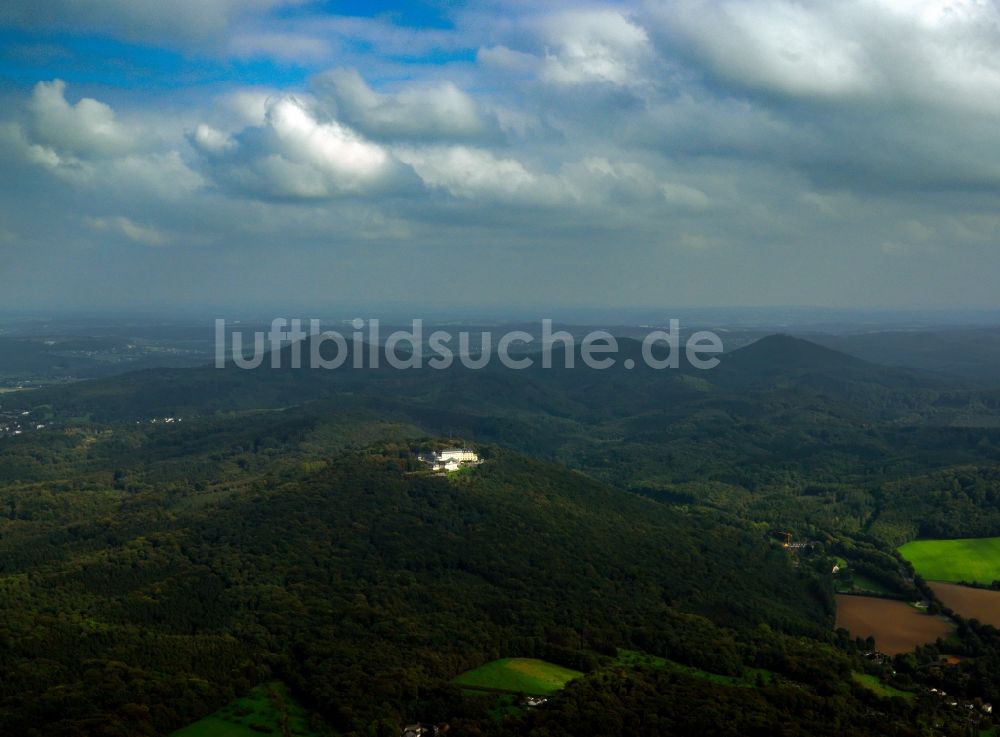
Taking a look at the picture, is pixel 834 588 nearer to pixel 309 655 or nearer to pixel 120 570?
pixel 309 655

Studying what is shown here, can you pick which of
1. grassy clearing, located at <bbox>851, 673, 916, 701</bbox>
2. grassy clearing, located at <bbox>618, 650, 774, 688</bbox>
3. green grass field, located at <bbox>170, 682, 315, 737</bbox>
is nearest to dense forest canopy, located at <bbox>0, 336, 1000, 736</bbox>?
grassy clearing, located at <bbox>618, 650, 774, 688</bbox>

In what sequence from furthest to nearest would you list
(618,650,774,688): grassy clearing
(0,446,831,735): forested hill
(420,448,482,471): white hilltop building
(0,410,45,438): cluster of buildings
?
1. (0,410,45,438): cluster of buildings
2. (420,448,482,471): white hilltop building
3. (618,650,774,688): grassy clearing
4. (0,446,831,735): forested hill

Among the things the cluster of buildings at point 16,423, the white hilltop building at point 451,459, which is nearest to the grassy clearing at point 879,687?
the white hilltop building at point 451,459

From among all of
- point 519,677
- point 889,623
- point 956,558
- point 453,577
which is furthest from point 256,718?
point 956,558

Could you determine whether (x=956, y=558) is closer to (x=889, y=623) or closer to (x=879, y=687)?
(x=889, y=623)

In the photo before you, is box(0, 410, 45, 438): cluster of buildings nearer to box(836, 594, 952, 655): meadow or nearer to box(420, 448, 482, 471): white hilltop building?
box(420, 448, 482, 471): white hilltop building

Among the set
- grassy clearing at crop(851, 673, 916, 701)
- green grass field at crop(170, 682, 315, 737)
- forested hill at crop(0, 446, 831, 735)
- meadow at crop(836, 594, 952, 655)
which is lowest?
meadow at crop(836, 594, 952, 655)
